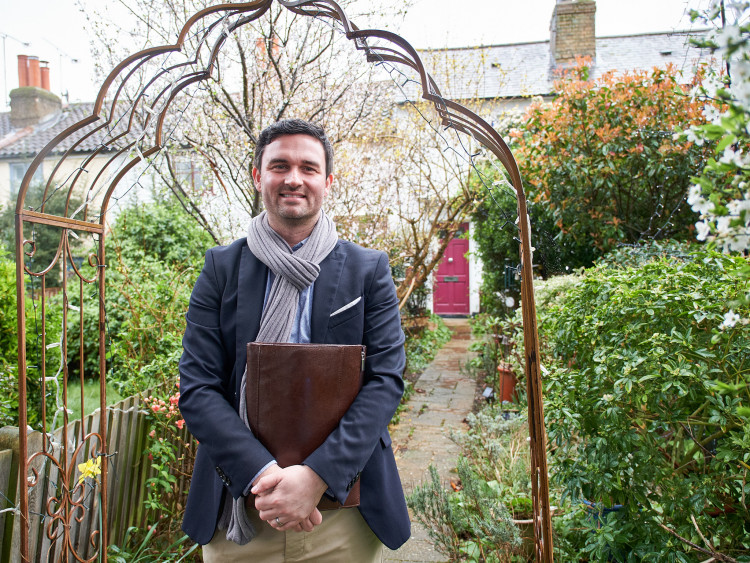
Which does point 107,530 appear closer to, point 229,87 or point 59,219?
point 59,219

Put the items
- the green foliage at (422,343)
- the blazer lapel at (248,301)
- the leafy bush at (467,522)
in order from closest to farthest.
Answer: the blazer lapel at (248,301) → the leafy bush at (467,522) → the green foliage at (422,343)

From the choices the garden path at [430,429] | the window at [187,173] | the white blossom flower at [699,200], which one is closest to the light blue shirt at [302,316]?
the white blossom flower at [699,200]

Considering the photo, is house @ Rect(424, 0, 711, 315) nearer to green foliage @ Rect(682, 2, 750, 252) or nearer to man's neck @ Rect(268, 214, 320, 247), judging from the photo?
man's neck @ Rect(268, 214, 320, 247)

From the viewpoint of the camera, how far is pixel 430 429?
4707 mm

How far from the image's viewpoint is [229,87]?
13.3 feet

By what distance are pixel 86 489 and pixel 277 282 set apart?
1.61m

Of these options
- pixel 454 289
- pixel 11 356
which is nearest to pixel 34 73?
pixel 454 289

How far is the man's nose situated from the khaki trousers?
100cm

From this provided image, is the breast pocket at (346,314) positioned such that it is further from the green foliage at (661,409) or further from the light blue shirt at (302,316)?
the green foliage at (661,409)

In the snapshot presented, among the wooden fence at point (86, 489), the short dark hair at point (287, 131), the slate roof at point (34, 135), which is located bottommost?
the wooden fence at point (86, 489)

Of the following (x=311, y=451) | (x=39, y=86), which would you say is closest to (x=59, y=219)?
(x=311, y=451)

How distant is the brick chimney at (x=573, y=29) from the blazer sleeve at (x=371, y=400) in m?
10.7

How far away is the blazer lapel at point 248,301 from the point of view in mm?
1553

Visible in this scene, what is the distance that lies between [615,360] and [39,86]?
1750 centimetres
